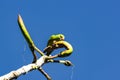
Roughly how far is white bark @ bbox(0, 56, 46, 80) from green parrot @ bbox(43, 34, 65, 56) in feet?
0.60

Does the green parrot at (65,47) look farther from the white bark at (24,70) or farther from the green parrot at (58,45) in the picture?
the white bark at (24,70)

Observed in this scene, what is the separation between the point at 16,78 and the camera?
3.74 meters

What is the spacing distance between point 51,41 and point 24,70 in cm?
56

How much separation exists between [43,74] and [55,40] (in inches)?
17.5

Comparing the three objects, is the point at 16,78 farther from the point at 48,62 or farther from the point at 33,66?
the point at 48,62

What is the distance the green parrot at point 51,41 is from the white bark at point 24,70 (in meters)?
0.18

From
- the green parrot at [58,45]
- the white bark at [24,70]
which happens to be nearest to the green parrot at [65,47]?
the green parrot at [58,45]

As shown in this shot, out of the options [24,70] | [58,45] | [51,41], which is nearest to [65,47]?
[58,45]

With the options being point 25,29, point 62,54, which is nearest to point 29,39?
point 25,29

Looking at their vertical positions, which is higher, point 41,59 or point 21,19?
point 21,19

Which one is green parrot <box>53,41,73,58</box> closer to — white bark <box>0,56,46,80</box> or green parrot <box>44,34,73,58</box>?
green parrot <box>44,34,73,58</box>

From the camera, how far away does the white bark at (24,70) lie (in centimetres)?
372

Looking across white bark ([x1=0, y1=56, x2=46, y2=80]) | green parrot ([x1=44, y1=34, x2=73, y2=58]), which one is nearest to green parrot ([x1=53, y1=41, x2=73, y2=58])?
green parrot ([x1=44, y1=34, x2=73, y2=58])

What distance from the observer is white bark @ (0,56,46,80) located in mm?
3717
